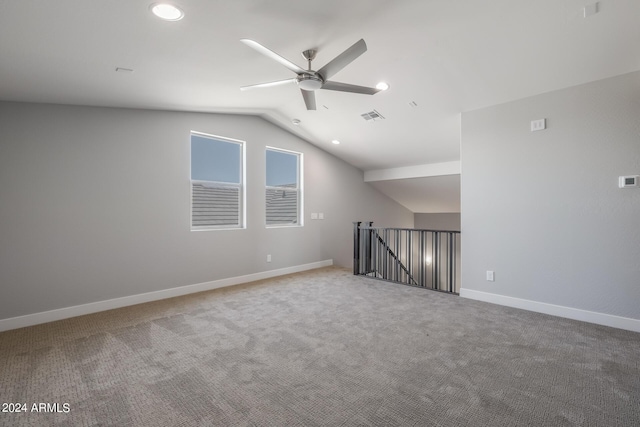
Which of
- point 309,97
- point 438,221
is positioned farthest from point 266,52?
point 438,221

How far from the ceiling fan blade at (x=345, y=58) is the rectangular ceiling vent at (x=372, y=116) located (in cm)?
207

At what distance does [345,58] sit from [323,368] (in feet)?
7.98

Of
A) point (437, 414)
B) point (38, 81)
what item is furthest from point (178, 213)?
point (437, 414)

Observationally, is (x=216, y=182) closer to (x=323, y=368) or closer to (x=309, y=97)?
(x=309, y=97)

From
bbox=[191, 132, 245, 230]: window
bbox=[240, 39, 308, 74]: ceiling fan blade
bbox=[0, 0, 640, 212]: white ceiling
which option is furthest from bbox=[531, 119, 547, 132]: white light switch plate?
bbox=[191, 132, 245, 230]: window

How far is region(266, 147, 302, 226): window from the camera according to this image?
18.3ft

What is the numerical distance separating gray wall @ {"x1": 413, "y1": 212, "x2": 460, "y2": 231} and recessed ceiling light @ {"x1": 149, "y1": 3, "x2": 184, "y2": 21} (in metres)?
7.88

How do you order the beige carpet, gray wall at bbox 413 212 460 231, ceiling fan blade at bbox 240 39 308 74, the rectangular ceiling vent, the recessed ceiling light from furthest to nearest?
gray wall at bbox 413 212 460 231 < the rectangular ceiling vent < ceiling fan blade at bbox 240 39 308 74 < the recessed ceiling light < the beige carpet

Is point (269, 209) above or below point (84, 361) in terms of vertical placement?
above

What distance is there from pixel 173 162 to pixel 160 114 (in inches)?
26.8

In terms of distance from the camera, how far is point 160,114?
163 inches

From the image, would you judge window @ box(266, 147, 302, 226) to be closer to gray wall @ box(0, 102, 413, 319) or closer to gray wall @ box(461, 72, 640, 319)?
gray wall @ box(0, 102, 413, 319)

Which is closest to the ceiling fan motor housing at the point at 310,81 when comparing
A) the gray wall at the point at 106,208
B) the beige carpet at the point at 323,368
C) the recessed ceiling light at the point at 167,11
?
the recessed ceiling light at the point at 167,11

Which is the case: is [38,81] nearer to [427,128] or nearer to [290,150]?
[290,150]
